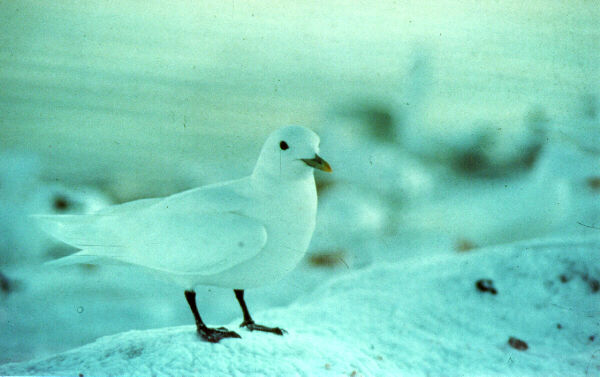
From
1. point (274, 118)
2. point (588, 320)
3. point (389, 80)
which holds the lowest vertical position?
point (588, 320)

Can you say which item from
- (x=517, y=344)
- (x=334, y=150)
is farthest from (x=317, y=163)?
(x=517, y=344)

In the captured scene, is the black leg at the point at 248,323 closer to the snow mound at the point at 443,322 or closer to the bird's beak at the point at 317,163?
the snow mound at the point at 443,322

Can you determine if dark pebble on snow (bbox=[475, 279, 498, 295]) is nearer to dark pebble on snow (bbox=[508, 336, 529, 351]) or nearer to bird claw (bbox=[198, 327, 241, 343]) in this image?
dark pebble on snow (bbox=[508, 336, 529, 351])

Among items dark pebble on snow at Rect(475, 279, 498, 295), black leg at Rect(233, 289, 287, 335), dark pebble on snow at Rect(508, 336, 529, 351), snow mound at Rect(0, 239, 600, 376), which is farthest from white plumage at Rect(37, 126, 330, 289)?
dark pebble on snow at Rect(508, 336, 529, 351)

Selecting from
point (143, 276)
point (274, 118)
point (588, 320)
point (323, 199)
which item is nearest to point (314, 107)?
point (274, 118)

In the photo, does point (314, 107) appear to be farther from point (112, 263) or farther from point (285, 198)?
point (112, 263)

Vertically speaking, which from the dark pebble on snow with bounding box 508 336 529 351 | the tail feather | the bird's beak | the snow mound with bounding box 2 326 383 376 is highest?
the bird's beak

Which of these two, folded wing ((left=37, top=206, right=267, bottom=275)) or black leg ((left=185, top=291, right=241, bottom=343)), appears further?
black leg ((left=185, top=291, right=241, bottom=343))
